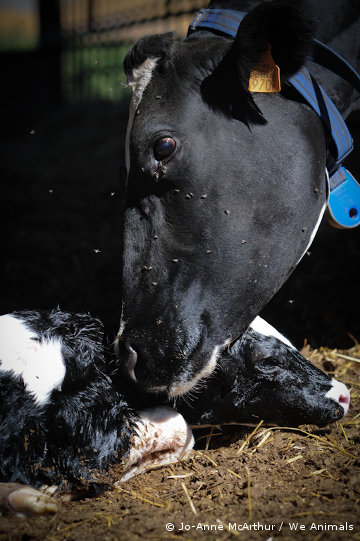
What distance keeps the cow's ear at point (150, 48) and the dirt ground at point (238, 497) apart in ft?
5.96

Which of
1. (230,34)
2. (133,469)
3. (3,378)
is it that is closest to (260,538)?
(133,469)

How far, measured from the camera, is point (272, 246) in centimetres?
227

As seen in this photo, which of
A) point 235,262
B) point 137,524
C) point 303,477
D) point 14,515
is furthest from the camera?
point 235,262

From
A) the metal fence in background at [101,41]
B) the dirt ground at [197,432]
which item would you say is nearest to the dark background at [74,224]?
the dirt ground at [197,432]

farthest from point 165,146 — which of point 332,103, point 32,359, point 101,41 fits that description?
point 101,41

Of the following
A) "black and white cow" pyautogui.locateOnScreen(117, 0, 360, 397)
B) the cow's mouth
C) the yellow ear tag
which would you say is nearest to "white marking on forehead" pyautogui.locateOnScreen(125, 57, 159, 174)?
"black and white cow" pyautogui.locateOnScreen(117, 0, 360, 397)

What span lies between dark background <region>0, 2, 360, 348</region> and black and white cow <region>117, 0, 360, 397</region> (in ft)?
2.12

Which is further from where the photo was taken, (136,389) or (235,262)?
(136,389)

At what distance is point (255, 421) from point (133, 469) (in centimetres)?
63

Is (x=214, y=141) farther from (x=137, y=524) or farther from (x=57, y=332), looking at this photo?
(x=137, y=524)

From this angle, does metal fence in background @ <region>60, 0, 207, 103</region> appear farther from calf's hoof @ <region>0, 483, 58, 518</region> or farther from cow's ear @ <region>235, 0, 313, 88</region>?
calf's hoof @ <region>0, 483, 58, 518</region>

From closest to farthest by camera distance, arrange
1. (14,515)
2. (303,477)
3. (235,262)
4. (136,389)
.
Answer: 1. (14,515)
2. (303,477)
3. (235,262)
4. (136,389)

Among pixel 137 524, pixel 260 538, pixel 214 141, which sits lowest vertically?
pixel 137 524

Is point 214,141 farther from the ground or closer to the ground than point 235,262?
farther from the ground
